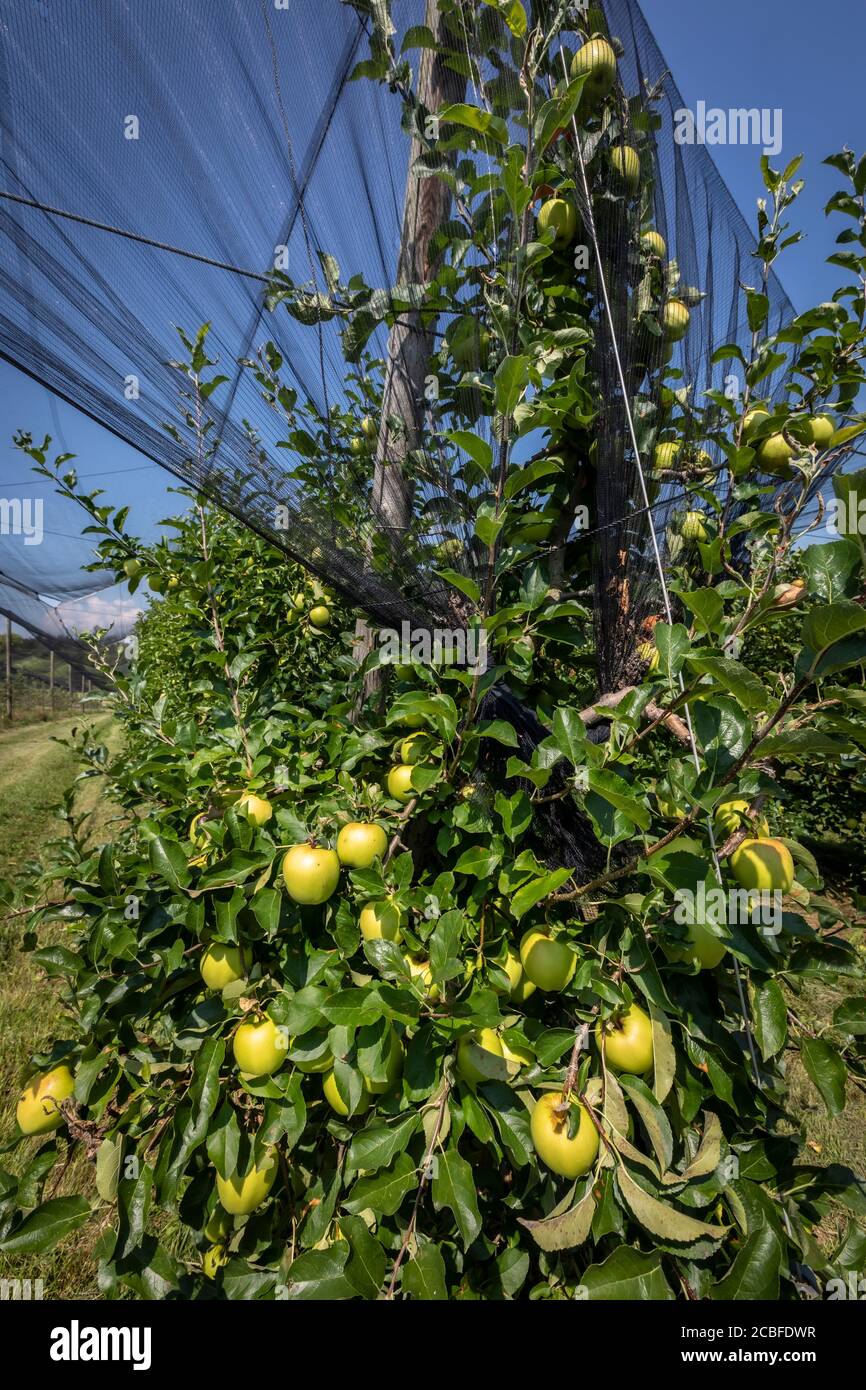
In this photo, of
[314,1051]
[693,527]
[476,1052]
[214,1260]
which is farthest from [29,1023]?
[693,527]

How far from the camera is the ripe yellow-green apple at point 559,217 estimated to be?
1.12m

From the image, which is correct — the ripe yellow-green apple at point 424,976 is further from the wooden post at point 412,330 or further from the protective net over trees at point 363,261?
the wooden post at point 412,330

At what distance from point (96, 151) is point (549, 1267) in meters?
1.90

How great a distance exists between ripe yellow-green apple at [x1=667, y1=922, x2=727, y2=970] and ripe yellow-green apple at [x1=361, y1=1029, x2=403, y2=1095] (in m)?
0.44

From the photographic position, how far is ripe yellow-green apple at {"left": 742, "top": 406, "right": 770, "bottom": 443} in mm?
1224

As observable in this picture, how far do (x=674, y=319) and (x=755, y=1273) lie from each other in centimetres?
147

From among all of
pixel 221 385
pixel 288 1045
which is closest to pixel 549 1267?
pixel 288 1045

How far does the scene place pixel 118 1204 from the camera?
1.05 metres

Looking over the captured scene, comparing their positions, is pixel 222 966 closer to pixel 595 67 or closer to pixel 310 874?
pixel 310 874

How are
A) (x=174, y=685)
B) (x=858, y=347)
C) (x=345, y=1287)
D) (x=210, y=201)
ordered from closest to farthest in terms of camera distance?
(x=345, y=1287) → (x=210, y=201) → (x=858, y=347) → (x=174, y=685)

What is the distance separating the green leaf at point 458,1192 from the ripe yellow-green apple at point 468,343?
1.25 meters

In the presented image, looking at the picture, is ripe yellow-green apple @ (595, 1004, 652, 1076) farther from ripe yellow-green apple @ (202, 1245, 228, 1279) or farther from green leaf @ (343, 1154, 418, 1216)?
ripe yellow-green apple @ (202, 1245, 228, 1279)

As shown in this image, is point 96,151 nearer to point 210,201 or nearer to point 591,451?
point 210,201
